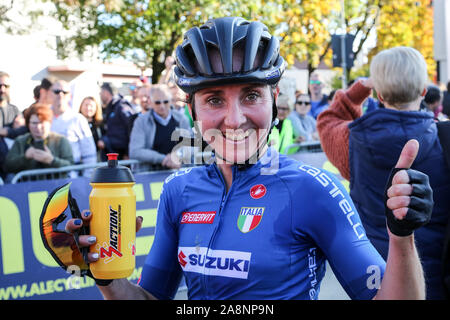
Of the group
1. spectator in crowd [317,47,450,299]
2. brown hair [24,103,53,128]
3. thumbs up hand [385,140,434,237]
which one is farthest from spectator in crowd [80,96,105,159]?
thumbs up hand [385,140,434,237]

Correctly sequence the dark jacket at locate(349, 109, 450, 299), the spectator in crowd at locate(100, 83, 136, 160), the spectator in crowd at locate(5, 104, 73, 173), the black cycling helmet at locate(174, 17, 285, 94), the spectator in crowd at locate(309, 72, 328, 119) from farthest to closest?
the spectator in crowd at locate(309, 72, 328, 119), the spectator in crowd at locate(100, 83, 136, 160), the spectator in crowd at locate(5, 104, 73, 173), the dark jacket at locate(349, 109, 450, 299), the black cycling helmet at locate(174, 17, 285, 94)

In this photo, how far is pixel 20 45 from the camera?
2500 centimetres

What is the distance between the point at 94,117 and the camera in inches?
306

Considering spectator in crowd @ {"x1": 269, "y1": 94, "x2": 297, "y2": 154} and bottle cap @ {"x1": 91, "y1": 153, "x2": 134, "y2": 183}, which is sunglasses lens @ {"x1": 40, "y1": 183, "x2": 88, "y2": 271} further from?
spectator in crowd @ {"x1": 269, "y1": 94, "x2": 297, "y2": 154}

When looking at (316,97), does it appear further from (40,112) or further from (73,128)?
(40,112)

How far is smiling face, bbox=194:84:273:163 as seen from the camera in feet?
6.94

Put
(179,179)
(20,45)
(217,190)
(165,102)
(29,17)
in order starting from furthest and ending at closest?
(20,45)
(29,17)
(165,102)
(179,179)
(217,190)

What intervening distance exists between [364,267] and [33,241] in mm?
4640

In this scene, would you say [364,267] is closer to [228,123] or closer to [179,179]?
[228,123]

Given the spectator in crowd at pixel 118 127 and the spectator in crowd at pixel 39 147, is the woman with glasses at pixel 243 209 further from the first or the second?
the spectator in crowd at pixel 118 127

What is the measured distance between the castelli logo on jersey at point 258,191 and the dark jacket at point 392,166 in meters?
1.35

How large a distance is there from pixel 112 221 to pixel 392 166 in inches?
76.7

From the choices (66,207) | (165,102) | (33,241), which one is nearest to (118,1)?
(165,102)

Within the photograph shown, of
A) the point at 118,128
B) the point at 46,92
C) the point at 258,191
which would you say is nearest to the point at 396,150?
the point at 258,191
